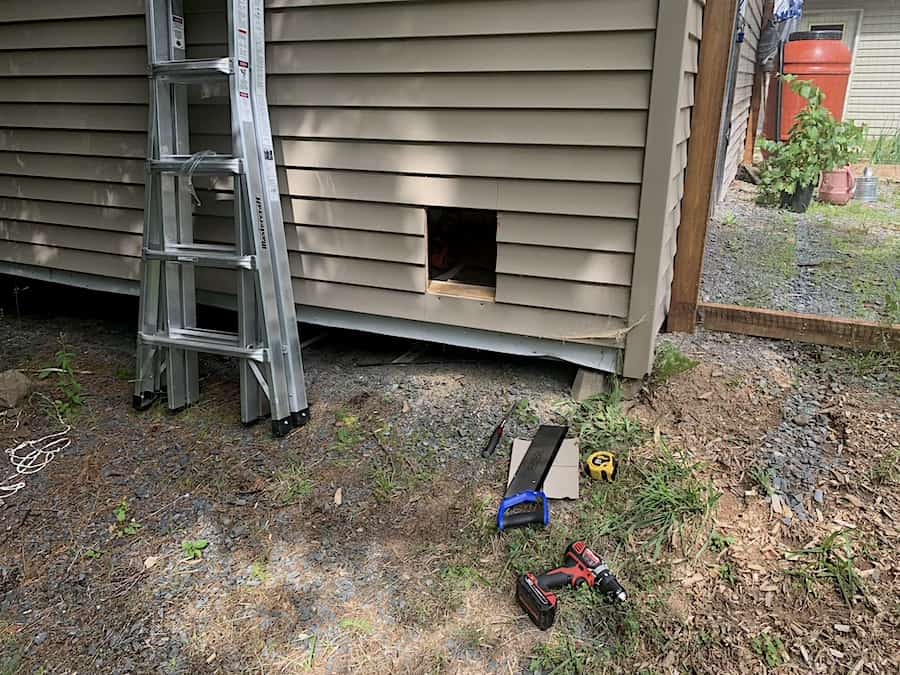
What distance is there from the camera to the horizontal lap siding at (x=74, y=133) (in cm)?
320

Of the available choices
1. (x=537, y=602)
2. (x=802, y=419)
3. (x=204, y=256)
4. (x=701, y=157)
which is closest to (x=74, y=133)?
(x=204, y=256)

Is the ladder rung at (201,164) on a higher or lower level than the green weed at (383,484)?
higher

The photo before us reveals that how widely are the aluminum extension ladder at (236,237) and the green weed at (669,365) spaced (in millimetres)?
1475

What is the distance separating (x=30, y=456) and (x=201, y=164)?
4.37 ft

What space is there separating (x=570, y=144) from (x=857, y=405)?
150cm

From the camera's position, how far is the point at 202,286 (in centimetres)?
342

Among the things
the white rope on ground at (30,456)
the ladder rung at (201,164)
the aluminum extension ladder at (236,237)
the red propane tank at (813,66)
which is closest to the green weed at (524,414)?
the aluminum extension ladder at (236,237)

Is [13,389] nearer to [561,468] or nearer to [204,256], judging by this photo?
[204,256]

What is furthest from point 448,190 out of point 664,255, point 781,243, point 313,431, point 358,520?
point 781,243

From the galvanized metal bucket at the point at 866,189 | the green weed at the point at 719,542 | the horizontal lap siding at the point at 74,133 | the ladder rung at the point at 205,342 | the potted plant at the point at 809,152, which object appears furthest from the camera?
the galvanized metal bucket at the point at 866,189

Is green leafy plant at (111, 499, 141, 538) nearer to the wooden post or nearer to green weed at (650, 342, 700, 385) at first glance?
green weed at (650, 342, 700, 385)

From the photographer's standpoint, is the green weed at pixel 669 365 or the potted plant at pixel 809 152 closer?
the green weed at pixel 669 365

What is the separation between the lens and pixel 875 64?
11.6 meters

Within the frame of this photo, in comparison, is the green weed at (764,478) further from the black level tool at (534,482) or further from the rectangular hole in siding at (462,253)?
the rectangular hole in siding at (462,253)
